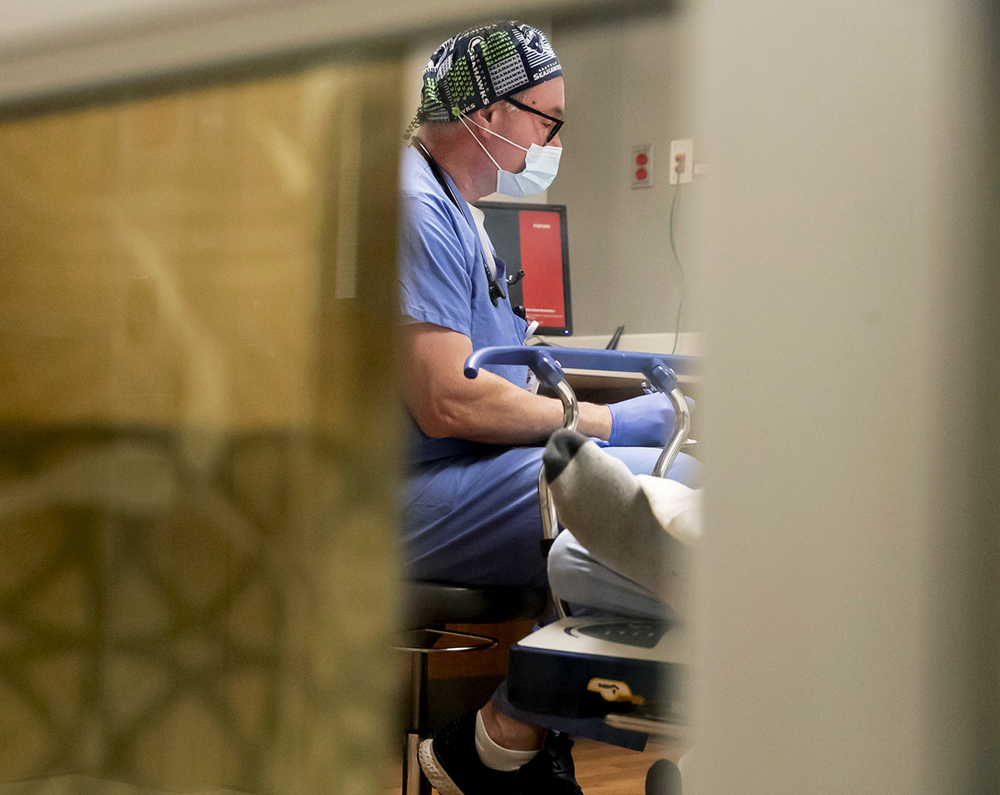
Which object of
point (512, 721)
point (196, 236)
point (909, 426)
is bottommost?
point (512, 721)

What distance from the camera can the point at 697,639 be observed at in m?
0.46

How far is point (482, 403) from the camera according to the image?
99cm

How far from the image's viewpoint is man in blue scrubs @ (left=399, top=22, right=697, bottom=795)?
803 mm

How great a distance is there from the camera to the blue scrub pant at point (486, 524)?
2.84 feet

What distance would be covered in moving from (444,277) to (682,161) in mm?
420

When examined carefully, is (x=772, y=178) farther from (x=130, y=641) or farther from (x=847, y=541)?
(x=130, y=641)

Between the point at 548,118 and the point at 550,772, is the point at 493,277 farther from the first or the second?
the point at 550,772

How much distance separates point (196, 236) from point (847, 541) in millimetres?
576

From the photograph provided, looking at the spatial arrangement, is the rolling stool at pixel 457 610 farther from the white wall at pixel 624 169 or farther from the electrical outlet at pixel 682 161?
the electrical outlet at pixel 682 161

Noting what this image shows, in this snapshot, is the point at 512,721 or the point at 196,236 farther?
the point at 512,721

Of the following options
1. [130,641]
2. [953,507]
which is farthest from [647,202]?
[130,641]

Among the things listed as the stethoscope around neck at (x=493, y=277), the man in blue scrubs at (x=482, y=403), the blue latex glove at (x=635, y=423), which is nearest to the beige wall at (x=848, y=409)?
the man in blue scrubs at (x=482, y=403)

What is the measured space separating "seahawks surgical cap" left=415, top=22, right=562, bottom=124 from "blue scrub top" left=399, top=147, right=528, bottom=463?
7 centimetres

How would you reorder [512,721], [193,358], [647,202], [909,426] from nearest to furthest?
[909,426]
[647,202]
[193,358]
[512,721]
